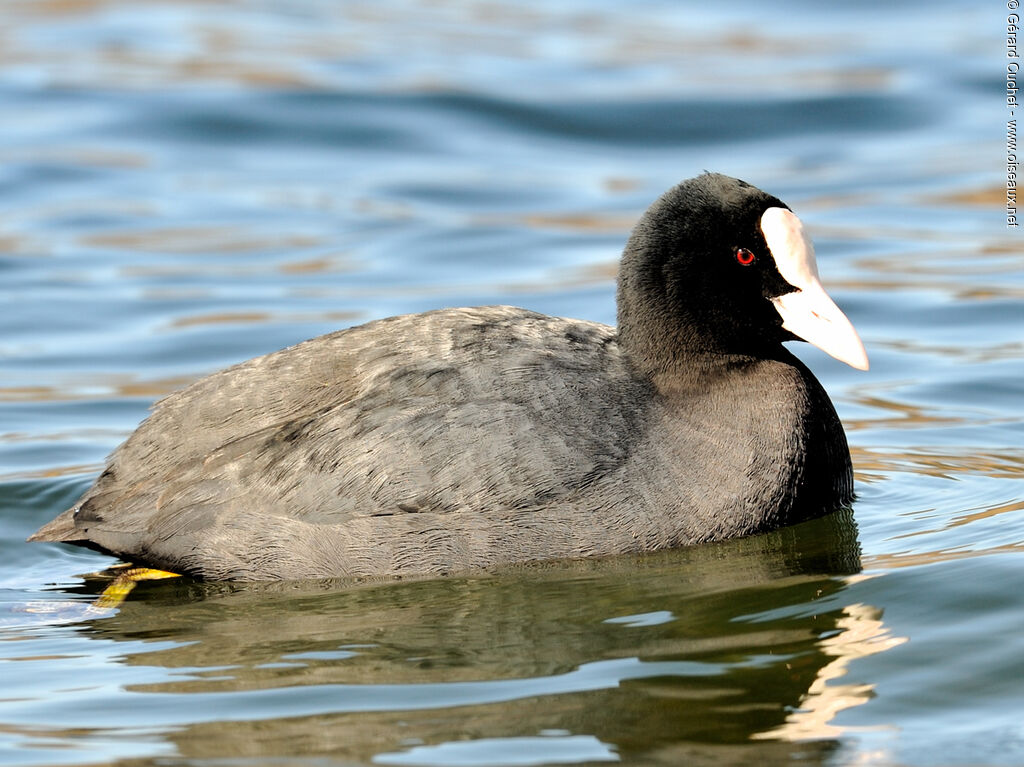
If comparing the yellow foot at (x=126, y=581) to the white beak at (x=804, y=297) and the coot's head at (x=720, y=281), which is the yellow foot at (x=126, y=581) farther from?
the white beak at (x=804, y=297)

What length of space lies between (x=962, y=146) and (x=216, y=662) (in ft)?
29.7

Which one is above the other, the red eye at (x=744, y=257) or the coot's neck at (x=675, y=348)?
the red eye at (x=744, y=257)

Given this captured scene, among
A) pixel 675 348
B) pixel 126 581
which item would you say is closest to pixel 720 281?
pixel 675 348

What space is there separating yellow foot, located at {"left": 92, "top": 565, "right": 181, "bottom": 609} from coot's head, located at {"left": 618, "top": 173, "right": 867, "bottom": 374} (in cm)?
173

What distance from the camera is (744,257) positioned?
5.42 meters

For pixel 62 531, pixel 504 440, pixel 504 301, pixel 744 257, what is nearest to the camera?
pixel 504 440

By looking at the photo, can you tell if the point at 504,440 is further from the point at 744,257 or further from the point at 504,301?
the point at 504,301

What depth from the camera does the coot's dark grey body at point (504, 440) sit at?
5.05m

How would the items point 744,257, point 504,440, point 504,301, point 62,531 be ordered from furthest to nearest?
point 504,301 → point 62,531 → point 744,257 → point 504,440

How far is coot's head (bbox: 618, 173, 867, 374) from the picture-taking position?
539cm

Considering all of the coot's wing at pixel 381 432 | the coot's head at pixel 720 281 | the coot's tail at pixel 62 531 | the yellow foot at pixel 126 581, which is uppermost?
the coot's head at pixel 720 281

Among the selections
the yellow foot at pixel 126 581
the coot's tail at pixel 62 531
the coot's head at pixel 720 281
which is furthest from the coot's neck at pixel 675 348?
the coot's tail at pixel 62 531

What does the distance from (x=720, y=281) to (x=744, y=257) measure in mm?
110

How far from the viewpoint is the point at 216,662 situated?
460 centimetres
